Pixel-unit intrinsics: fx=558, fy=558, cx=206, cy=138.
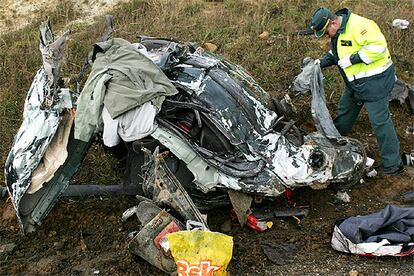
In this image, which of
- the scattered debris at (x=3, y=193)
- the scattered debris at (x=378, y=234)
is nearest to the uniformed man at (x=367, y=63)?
the scattered debris at (x=378, y=234)

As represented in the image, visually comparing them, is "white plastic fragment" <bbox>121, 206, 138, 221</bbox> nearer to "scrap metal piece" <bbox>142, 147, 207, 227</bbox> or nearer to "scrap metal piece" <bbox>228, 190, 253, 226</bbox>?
"scrap metal piece" <bbox>142, 147, 207, 227</bbox>

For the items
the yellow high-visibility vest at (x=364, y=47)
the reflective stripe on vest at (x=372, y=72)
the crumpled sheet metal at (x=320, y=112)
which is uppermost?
the yellow high-visibility vest at (x=364, y=47)

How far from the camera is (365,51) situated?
6004mm

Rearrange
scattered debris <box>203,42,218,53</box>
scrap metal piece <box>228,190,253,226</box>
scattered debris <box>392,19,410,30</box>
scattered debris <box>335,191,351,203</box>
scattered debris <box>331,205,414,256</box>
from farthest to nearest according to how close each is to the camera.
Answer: scattered debris <box>392,19,410,30</box> < scattered debris <box>203,42,218,53</box> < scattered debris <box>335,191,351,203</box> < scrap metal piece <box>228,190,253,226</box> < scattered debris <box>331,205,414,256</box>

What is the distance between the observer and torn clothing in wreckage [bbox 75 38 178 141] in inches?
190

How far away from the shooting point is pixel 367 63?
602 cm

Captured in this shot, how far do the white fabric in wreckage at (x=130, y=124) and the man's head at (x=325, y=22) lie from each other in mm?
2303

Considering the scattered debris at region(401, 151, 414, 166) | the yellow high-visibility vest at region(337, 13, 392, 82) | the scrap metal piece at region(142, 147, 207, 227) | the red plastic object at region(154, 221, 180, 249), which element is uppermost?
the yellow high-visibility vest at region(337, 13, 392, 82)

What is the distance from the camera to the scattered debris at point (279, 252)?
5012mm

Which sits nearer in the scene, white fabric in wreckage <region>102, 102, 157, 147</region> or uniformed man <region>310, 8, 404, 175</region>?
white fabric in wreckage <region>102, 102, 157, 147</region>

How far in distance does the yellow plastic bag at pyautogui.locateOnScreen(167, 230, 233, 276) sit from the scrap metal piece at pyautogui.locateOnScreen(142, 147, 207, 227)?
493 millimetres

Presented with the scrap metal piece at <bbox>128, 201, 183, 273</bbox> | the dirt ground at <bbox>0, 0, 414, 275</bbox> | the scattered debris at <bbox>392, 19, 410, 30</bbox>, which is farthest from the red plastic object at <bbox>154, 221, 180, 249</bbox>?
the scattered debris at <bbox>392, 19, 410, 30</bbox>

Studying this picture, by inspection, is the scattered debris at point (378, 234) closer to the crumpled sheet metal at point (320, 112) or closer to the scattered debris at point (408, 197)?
the scattered debris at point (408, 197)

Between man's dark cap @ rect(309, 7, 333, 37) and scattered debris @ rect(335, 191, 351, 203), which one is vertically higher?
man's dark cap @ rect(309, 7, 333, 37)
